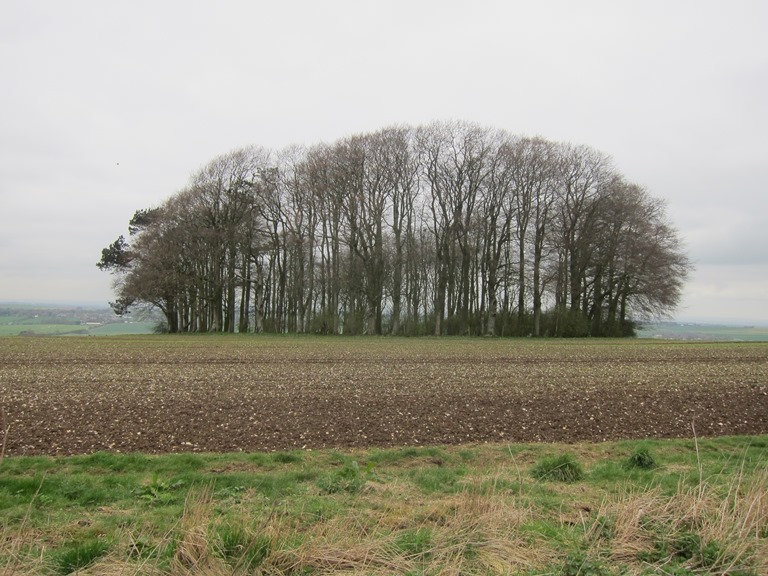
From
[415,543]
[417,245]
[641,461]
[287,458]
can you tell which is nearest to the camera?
[415,543]

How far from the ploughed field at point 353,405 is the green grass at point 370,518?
1.41 m

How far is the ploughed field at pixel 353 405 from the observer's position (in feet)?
31.2

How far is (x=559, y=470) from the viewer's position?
23.4 ft

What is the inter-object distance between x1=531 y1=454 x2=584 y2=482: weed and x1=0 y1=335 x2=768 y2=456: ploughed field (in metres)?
1.66

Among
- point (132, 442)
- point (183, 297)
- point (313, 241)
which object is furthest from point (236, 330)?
point (132, 442)

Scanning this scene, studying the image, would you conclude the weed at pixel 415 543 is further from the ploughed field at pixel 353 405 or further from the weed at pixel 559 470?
the ploughed field at pixel 353 405

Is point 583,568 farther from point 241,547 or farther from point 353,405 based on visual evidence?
point 353,405

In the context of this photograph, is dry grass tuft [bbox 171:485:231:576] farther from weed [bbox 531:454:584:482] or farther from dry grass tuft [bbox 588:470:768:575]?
weed [bbox 531:454:584:482]

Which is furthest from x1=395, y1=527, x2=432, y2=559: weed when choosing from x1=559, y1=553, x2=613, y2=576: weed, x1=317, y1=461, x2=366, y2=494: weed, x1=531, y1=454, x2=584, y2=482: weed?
x1=531, y1=454, x2=584, y2=482: weed

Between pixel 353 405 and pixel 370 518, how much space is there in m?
6.83

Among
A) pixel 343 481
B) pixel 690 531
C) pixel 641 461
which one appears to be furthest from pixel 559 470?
pixel 343 481

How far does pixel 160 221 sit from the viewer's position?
176 ft

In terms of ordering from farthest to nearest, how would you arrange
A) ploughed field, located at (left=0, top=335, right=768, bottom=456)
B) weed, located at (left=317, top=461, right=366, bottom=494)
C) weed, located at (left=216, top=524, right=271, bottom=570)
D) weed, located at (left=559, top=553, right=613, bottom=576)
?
ploughed field, located at (left=0, top=335, right=768, bottom=456) < weed, located at (left=317, top=461, right=366, bottom=494) < weed, located at (left=216, top=524, right=271, bottom=570) < weed, located at (left=559, top=553, right=613, bottom=576)

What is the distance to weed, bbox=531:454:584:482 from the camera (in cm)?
703
